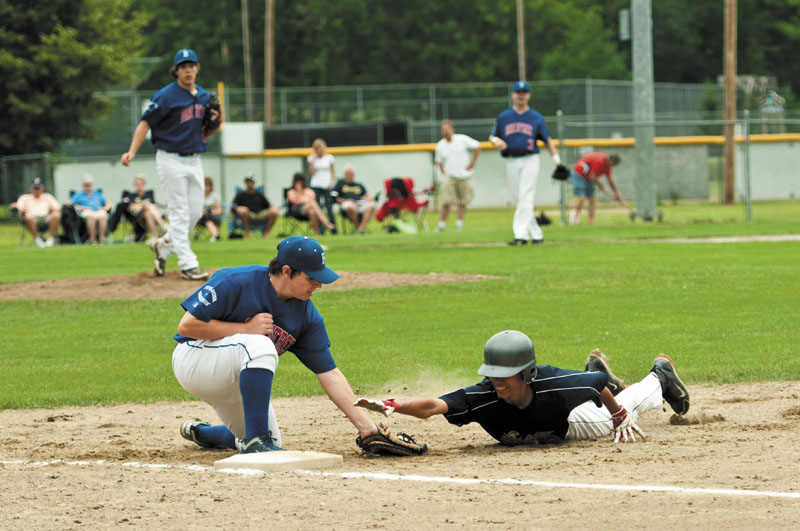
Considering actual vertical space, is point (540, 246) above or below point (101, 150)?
below

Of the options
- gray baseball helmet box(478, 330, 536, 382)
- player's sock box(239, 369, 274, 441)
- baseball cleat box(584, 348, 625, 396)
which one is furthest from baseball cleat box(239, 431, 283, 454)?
baseball cleat box(584, 348, 625, 396)

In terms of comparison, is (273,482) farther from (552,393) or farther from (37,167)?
(37,167)

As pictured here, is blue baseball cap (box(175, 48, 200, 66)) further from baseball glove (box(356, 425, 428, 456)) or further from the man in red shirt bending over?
the man in red shirt bending over

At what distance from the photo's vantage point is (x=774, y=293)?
1220cm

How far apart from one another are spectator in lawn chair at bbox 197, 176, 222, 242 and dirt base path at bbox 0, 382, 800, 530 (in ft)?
52.7

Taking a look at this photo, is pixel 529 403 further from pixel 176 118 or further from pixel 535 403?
pixel 176 118

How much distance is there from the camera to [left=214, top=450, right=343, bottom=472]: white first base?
5703mm

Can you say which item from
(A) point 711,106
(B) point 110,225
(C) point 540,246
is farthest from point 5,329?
(A) point 711,106

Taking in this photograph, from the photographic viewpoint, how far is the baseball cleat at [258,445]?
5.95 metres

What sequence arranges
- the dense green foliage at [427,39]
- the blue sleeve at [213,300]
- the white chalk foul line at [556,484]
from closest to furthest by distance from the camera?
the white chalk foul line at [556,484]
the blue sleeve at [213,300]
the dense green foliage at [427,39]

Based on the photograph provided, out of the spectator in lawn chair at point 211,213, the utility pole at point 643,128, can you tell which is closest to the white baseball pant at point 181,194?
the spectator in lawn chair at point 211,213

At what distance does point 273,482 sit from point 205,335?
864mm

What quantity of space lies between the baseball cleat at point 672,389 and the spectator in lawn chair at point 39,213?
17984 mm

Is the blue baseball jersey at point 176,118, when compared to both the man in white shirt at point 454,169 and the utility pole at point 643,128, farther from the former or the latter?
the utility pole at point 643,128
